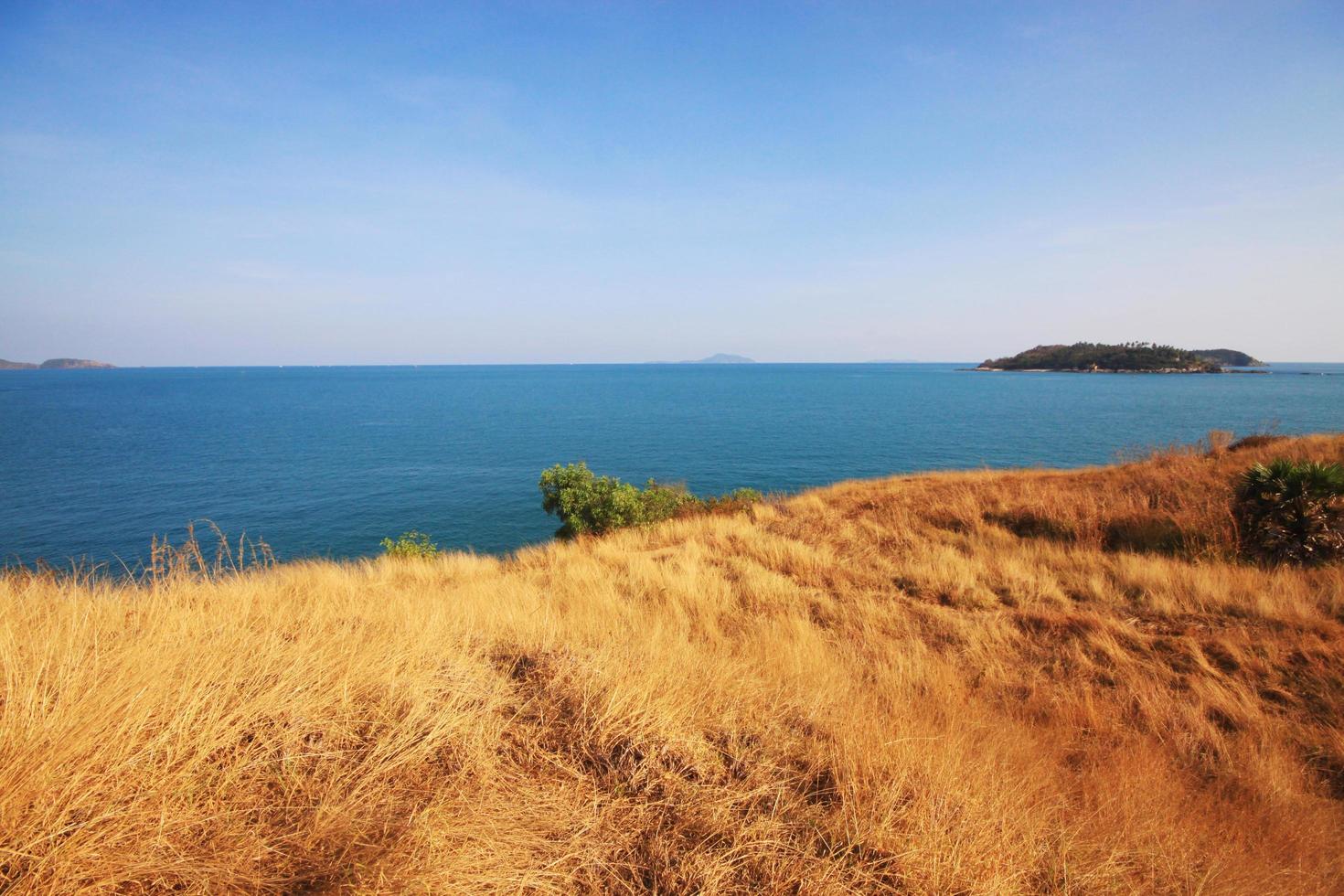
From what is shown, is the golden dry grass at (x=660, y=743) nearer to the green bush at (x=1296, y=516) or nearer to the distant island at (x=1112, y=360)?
the green bush at (x=1296, y=516)

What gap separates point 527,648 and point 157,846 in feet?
8.44

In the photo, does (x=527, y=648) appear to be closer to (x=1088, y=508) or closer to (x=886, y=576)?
(x=886, y=576)

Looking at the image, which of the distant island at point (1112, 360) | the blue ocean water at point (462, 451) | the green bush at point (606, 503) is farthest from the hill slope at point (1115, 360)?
the green bush at point (606, 503)

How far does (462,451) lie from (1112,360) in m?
175

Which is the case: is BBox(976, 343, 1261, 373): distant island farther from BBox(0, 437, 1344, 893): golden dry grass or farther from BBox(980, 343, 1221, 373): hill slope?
BBox(0, 437, 1344, 893): golden dry grass

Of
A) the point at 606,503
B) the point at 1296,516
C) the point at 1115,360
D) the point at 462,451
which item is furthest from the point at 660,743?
the point at 1115,360

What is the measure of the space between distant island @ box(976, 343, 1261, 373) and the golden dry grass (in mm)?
180608

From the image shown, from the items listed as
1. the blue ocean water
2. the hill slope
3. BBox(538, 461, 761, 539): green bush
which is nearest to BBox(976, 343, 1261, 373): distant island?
the hill slope

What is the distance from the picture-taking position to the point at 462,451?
161ft

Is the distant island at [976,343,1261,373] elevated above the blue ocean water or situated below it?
above

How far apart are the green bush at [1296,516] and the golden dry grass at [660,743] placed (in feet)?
5.95

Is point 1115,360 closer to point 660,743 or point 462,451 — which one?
point 462,451

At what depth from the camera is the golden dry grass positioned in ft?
7.70

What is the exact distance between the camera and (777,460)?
40906mm
